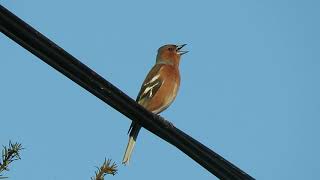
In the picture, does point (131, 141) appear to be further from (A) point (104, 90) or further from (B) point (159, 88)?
(A) point (104, 90)

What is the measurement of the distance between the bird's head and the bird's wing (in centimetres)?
120

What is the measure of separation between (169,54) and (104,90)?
8.77 m

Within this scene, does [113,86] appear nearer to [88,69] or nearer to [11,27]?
[88,69]

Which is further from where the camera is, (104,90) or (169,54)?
(169,54)

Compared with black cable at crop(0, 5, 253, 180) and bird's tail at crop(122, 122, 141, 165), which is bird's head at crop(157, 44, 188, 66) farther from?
black cable at crop(0, 5, 253, 180)

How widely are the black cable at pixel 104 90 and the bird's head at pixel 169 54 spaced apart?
762cm

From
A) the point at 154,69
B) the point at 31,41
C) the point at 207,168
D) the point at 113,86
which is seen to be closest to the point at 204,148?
the point at 207,168

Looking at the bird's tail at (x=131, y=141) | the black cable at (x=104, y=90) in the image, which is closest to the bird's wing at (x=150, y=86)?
the bird's tail at (x=131, y=141)

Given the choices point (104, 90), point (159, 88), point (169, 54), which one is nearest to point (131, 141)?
point (159, 88)

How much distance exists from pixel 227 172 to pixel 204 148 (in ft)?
1.07

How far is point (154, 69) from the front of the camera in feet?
43.9

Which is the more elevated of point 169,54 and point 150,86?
point 169,54

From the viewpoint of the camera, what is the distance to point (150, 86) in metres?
12.4

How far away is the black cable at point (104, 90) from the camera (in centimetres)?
524
